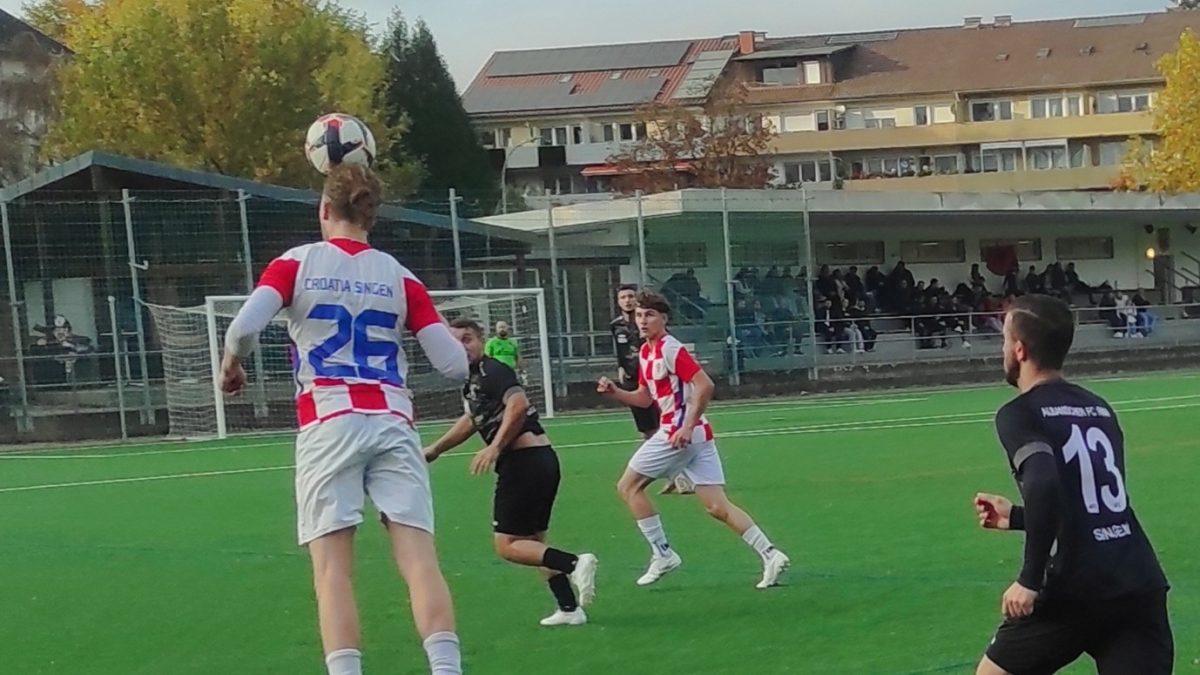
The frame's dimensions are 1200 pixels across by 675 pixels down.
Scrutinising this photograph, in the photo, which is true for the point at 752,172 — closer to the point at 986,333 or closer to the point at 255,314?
the point at 986,333

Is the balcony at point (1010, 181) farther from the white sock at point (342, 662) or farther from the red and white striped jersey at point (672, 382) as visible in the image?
the white sock at point (342, 662)

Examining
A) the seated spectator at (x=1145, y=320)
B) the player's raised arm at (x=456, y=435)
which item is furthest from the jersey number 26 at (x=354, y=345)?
the seated spectator at (x=1145, y=320)

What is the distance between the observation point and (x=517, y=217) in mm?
36375

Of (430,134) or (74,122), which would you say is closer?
(74,122)

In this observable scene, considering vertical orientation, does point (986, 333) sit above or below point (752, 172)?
below

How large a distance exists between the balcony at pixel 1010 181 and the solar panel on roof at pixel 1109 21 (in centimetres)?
850

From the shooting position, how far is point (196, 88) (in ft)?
143

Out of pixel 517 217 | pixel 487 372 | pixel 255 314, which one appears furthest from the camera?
pixel 517 217

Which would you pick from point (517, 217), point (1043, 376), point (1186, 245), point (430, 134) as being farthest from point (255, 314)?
point (430, 134)

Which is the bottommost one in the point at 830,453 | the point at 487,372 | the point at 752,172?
the point at 830,453

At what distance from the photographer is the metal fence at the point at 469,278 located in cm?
2764

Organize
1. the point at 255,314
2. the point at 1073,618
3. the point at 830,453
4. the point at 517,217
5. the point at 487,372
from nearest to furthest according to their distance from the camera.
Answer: the point at 1073,618, the point at 255,314, the point at 487,372, the point at 830,453, the point at 517,217

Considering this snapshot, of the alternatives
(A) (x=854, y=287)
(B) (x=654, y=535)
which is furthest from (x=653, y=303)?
(A) (x=854, y=287)

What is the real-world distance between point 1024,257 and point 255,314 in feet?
152
